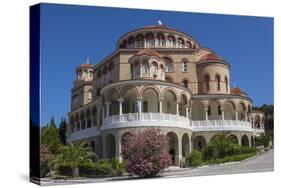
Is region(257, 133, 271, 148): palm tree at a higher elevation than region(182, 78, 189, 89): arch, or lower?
lower

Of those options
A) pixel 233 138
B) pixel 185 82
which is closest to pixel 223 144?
pixel 233 138

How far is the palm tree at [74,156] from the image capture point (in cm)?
1862

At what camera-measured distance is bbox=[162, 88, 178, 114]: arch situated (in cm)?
2311

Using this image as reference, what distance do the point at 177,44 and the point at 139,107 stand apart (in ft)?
12.5

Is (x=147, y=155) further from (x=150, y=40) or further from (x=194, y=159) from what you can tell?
(x=150, y=40)

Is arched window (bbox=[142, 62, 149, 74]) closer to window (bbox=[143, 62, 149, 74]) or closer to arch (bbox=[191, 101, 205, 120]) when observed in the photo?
window (bbox=[143, 62, 149, 74])

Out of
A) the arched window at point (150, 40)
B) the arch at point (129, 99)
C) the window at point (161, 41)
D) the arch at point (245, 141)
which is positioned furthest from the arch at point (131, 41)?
the arch at point (245, 141)

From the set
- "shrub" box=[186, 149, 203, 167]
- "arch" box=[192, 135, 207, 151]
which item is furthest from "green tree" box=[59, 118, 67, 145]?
"arch" box=[192, 135, 207, 151]

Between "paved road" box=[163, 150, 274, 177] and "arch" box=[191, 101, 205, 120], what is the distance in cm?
326

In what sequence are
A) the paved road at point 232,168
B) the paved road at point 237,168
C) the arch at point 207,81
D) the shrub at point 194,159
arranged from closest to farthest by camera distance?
the paved road at point 232,168 → the paved road at point 237,168 → the shrub at point 194,159 → the arch at point 207,81

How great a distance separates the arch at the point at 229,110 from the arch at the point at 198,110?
1.14 metres

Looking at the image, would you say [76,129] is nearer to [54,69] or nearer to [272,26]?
[54,69]

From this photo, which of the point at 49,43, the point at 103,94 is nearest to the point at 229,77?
the point at 103,94

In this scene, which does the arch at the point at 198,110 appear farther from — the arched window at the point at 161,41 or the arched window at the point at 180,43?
the arched window at the point at 161,41
